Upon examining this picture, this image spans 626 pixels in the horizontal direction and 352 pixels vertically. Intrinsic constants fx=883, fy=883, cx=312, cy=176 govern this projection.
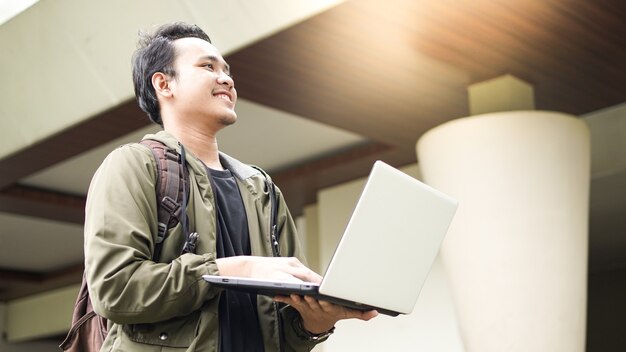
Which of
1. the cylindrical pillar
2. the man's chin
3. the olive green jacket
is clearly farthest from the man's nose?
the cylindrical pillar

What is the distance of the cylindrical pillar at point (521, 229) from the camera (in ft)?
23.4

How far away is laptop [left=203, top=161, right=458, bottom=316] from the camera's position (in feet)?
7.22

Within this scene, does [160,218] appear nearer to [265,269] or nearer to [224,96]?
[265,269]

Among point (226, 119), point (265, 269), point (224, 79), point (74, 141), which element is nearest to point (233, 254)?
point (265, 269)

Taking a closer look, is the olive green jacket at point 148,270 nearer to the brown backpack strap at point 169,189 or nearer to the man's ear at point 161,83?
the brown backpack strap at point 169,189

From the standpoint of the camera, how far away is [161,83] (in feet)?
9.05

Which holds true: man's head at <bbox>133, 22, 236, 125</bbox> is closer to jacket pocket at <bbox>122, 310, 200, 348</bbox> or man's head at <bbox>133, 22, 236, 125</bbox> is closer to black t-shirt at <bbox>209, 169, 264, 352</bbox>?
black t-shirt at <bbox>209, 169, 264, 352</bbox>

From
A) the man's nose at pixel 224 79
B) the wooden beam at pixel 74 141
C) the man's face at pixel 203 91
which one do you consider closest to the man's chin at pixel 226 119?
the man's face at pixel 203 91

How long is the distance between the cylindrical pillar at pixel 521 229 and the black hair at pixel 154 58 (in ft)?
15.7

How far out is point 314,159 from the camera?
1123cm

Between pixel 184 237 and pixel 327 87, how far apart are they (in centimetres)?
581

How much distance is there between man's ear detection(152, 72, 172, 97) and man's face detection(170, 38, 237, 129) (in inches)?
0.8

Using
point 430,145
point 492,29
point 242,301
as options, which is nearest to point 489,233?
point 430,145

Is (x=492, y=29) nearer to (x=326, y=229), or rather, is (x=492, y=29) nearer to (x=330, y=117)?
(x=330, y=117)
